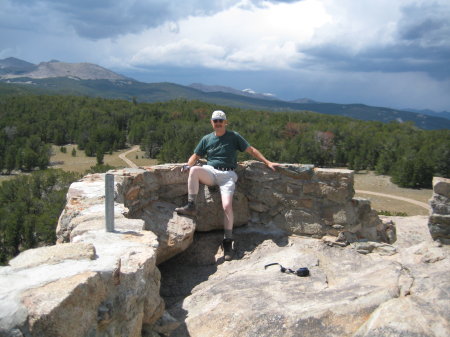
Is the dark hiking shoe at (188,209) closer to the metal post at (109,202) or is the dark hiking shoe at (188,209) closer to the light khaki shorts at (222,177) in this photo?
the light khaki shorts at (222,177)

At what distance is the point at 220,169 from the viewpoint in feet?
18.4

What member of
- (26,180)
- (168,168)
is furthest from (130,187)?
(26,180)

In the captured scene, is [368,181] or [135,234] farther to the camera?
[368,181]

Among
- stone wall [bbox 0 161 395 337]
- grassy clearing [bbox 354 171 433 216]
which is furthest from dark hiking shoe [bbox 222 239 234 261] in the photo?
grassy clearing [bbox 354 171 433 216]

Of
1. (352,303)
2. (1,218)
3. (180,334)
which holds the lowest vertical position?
(1,218)

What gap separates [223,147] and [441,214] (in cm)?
322

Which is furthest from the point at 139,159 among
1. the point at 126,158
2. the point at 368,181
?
the point at 368,181

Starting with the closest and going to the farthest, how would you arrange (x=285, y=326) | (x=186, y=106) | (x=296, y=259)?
(x=285, y=326), (x=296, y=259), (x=186, y=106)

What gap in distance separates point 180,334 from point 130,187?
2.16m

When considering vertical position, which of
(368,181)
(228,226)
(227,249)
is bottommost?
(368,181)

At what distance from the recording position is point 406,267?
4465 mm

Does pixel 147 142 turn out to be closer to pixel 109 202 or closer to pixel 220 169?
pixel 220 169

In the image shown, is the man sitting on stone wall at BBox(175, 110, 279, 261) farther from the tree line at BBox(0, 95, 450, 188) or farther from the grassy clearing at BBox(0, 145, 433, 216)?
the tree line at BBox(0, 95, 450, 188)

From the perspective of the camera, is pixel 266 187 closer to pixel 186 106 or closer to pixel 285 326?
pixel 285 326
